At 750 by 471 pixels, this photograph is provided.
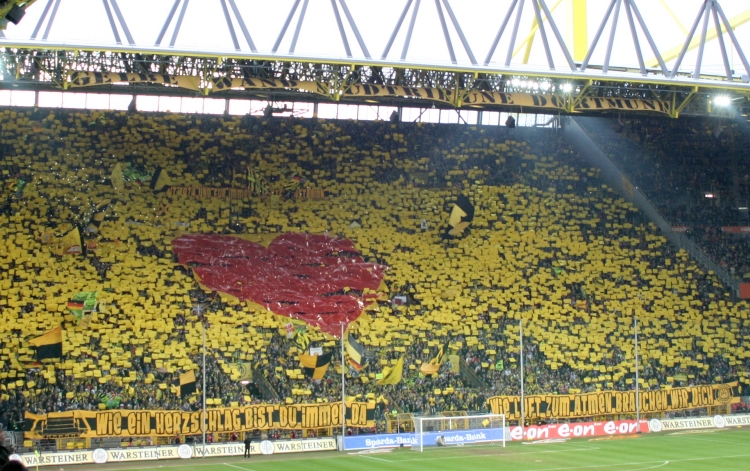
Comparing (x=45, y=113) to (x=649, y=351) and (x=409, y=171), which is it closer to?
(x=409, y=171)

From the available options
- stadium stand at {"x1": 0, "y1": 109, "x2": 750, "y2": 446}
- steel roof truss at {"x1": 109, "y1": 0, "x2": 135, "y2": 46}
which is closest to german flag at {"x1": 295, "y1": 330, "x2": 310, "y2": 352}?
stadium stand at {"x1": 0, "y1": 109, "x2": 750, "y2": 446}

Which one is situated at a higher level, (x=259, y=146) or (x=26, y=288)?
(x=259, y=146)

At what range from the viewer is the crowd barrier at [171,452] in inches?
1109

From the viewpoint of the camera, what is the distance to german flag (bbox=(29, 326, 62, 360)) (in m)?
31.9

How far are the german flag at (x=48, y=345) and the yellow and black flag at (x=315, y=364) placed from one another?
832cm

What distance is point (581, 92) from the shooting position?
33.1m

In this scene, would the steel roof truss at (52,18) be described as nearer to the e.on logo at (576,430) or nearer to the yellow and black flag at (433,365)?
the yellow and black flag at (433,365)

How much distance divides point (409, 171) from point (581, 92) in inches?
439

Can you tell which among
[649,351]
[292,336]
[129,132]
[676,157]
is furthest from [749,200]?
[129,132]

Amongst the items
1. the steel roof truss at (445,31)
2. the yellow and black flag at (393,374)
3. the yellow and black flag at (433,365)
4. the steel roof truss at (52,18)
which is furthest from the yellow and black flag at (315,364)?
the steel roof truss at (52,18)

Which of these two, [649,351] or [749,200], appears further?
[749,200]

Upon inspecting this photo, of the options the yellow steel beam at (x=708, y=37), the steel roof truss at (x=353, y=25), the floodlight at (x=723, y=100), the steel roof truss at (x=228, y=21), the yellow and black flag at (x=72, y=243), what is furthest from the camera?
the yellow and black flag at (x=72, y=243)

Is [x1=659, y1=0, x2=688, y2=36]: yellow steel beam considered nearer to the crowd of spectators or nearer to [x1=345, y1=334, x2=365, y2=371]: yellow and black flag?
the crowd of spectators

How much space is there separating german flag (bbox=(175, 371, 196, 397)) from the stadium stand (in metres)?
0.25
